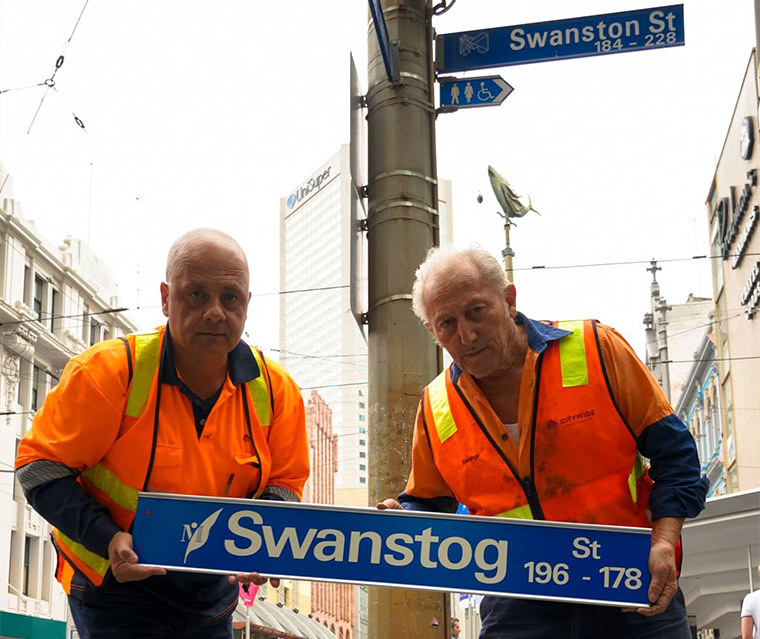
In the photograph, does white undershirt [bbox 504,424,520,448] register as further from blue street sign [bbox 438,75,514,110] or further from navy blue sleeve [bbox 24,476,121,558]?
blue street sign [bbox 438,75,514,110]

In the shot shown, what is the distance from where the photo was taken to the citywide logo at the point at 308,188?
148475 millimetres

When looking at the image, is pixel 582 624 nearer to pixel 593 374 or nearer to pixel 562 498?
pixel 562 498

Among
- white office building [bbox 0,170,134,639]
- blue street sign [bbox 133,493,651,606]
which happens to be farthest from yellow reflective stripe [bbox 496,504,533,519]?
white office building [bbox 0,170,134,639]

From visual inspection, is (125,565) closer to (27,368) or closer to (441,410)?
(441,410)

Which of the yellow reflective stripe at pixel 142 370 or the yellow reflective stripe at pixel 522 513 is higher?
the yellow reflective stripe at pixel 142 370

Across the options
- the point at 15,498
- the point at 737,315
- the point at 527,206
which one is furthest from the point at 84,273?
the point at 527,206

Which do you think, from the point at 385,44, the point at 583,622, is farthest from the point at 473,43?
the point at 583,622

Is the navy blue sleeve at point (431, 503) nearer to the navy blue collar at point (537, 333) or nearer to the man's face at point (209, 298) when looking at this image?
the navy blue collar at point (537, 333)

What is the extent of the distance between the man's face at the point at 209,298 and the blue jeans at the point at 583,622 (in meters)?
1.24

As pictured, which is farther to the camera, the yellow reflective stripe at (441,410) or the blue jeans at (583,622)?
the yellow reflective stripe at (441,410)

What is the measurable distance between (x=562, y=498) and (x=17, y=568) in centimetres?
4028

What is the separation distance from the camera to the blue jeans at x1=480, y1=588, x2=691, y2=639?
3.24 m

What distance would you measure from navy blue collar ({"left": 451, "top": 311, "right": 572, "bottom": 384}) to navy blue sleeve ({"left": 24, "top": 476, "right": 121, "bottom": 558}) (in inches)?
49.1

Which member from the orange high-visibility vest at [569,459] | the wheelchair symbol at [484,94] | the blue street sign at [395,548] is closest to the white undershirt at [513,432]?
the orange high-visibility vest at [569,459]
